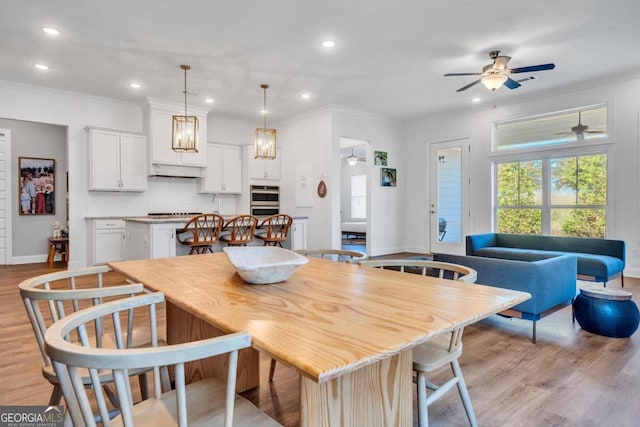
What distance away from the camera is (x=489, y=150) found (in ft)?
21.7

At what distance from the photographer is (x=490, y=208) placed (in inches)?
261

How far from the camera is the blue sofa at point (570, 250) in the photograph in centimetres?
402

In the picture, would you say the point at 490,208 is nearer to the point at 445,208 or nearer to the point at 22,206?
the point at 445,208

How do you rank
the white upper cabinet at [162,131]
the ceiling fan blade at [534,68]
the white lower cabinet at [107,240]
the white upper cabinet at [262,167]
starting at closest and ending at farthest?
1. the ceiling fan blade at [534,68]
2. the white lower cabinet at [107,240]
3. the white upper cabinet at [162,131]
4. the white upper cabinet at [262,167]

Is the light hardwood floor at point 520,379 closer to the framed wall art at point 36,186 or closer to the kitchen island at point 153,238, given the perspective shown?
the kitchen island at point 153,238

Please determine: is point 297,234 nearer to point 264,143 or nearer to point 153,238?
point 264,143

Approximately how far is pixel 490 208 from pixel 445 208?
89 centimetres

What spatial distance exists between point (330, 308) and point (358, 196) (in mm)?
11024

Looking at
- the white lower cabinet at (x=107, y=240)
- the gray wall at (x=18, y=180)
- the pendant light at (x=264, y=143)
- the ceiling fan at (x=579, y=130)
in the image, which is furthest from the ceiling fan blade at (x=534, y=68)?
the gray wall at (x=18, y=180)

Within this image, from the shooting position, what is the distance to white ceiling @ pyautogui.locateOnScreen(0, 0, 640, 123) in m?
3.42

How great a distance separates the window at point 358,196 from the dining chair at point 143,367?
35.7ft

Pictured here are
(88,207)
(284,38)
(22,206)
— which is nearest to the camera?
(284,38)

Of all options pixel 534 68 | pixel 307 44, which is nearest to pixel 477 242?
pixel 534 68

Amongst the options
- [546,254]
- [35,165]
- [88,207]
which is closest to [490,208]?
[546,254]
